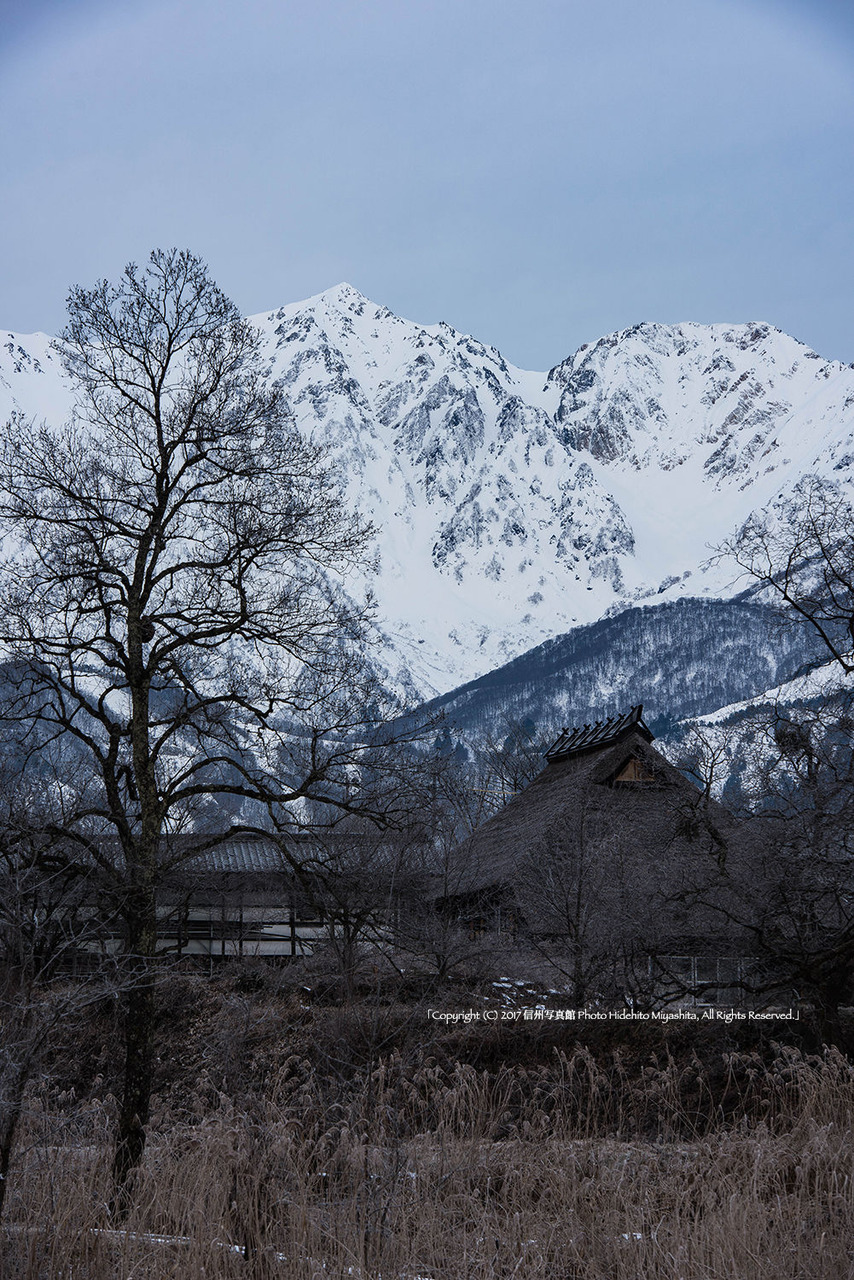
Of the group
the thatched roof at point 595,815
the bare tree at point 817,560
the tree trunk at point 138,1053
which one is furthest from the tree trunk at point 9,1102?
the thatched roof at point 595,815

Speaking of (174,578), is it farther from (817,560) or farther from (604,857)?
(604,857)

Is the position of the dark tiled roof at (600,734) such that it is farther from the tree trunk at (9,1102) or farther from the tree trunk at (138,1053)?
the tree trunk at (9,1102)

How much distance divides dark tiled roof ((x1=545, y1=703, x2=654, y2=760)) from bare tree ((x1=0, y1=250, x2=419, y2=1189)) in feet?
88.0

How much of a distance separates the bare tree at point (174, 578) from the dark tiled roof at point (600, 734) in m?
26.8

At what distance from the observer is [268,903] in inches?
1388

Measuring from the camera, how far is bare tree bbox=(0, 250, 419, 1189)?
1071cm

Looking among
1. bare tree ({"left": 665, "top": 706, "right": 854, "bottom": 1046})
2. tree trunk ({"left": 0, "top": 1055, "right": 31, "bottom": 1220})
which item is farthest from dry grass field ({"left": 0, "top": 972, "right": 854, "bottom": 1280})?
bare tree ({"left": 665, "top": 706, "right": 854, "bottom": 1046})

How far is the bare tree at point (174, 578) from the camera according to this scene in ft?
35.1

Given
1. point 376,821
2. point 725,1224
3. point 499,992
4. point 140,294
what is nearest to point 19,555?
point 140,294

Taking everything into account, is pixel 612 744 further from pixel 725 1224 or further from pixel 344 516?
pixel 725 1224

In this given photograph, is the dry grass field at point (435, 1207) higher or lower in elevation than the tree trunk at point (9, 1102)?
lower

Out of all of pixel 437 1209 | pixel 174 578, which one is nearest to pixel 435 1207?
pixel 437 1209

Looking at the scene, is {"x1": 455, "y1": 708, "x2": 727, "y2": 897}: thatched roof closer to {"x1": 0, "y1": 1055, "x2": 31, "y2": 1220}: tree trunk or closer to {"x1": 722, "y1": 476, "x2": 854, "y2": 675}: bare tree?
{"x1": 722, "y1": 476, "x2": 854, "y2": 675}: bare tree

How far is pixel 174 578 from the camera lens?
12289mm
